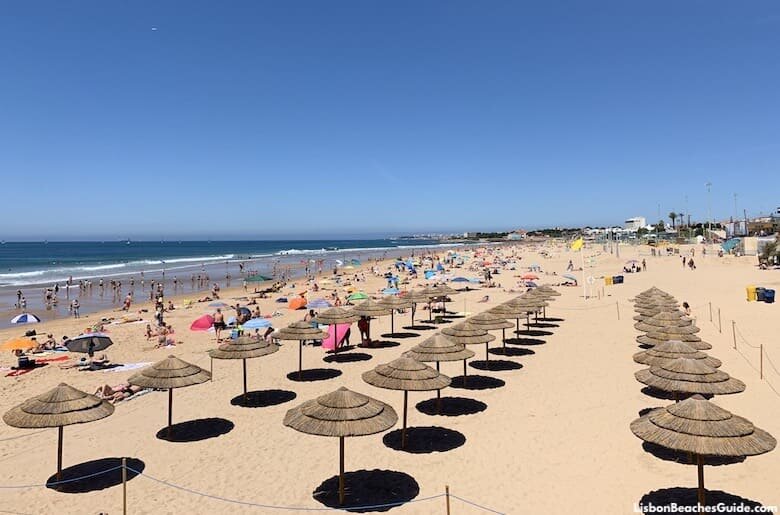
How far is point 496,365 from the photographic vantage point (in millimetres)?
15516

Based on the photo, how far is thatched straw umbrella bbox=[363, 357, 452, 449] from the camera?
9.11 metres

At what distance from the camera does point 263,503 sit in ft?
25.8

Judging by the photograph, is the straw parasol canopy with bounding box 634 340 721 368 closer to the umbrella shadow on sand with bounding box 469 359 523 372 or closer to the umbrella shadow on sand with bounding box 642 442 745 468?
the umbrella shadow on sand with bounding box 642 442 745 468

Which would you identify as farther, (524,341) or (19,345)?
(524,341)

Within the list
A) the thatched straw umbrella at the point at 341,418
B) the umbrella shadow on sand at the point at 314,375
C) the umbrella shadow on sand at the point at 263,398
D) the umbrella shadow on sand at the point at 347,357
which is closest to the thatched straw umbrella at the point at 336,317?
the umbrella shadow on sand at the point at 347,357

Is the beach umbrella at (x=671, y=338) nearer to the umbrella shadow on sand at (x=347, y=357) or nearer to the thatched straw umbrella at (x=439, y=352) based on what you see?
the thatched straw umbrella at (x=439, y=352)

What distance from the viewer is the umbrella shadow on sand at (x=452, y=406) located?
11.5 metres

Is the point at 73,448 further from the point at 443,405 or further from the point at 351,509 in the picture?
the point at 443,405

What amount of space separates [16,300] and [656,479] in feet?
140

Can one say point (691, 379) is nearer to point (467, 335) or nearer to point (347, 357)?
point (467, 335)

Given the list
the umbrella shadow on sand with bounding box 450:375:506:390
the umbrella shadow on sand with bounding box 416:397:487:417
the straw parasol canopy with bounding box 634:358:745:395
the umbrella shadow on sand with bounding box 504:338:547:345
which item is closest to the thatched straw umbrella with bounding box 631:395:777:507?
the straw parasol canopy with bounding box 634:358:745:395

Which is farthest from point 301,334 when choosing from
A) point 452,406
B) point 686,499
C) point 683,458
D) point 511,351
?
point 686,499

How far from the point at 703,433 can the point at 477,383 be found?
7661mm

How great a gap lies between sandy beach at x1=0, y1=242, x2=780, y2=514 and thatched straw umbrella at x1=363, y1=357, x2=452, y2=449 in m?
1.36
